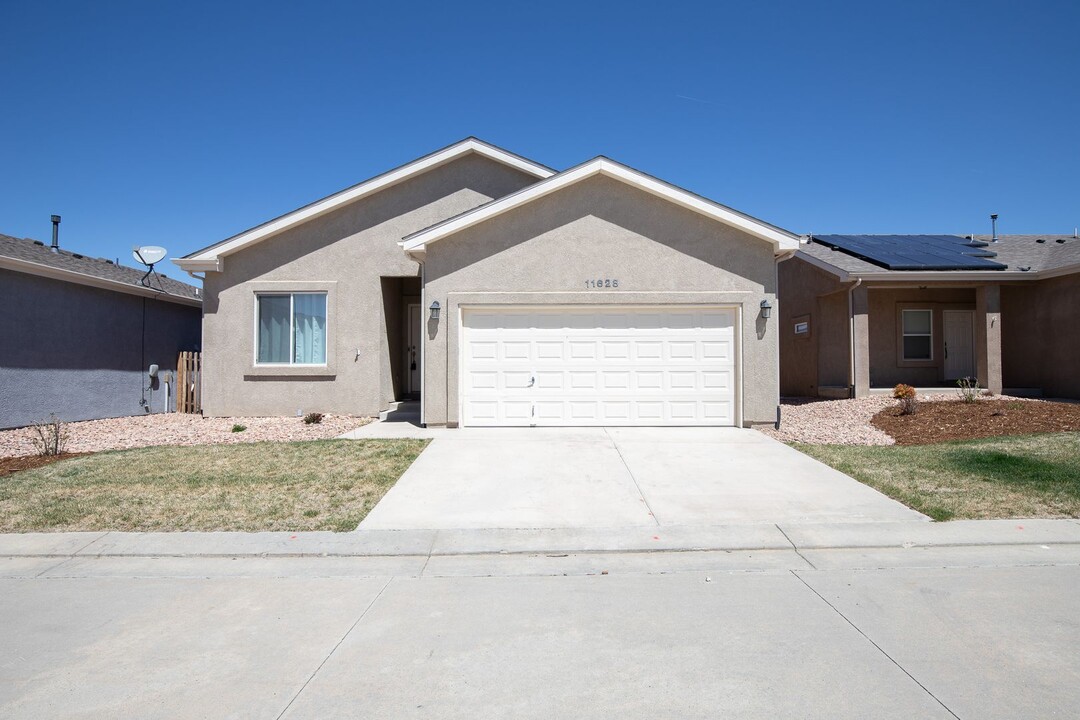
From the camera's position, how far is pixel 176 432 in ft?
42.1

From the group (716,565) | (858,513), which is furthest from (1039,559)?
(716,565)

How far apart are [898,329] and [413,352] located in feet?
42.6

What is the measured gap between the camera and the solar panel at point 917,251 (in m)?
16.7

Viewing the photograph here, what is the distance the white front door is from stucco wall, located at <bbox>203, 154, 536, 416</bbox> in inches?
571

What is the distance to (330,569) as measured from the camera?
5742mm

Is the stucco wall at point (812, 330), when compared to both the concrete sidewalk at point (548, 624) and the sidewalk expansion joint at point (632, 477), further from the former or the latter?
the concrete sidewalk at point (548, 624)

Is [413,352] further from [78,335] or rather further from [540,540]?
[540,540]

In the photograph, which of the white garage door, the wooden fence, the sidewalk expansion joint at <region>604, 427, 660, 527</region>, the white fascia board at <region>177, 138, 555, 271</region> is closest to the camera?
the sidewalk expansion joint at <region>604, 427, 660, 527</region>

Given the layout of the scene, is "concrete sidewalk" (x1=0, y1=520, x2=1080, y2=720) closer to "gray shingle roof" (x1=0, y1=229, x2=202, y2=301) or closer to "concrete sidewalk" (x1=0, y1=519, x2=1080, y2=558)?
"concrete sidewalk" (x1=0, y1=519, x2=1080, y2=558)

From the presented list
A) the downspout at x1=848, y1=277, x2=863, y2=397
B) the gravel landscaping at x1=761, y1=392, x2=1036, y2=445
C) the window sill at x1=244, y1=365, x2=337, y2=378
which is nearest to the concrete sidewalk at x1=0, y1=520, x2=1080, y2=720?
the gravel landscaping at x1=761, y1=392, x2=1036, y2=445

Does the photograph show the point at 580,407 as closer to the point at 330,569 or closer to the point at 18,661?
the point at 330,569

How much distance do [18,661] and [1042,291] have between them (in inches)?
823

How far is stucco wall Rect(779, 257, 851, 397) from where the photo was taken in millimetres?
17281

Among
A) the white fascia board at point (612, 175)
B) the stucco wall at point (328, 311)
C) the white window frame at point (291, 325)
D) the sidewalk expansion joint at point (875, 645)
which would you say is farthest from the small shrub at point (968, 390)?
the white window frame at point (291, 325)
